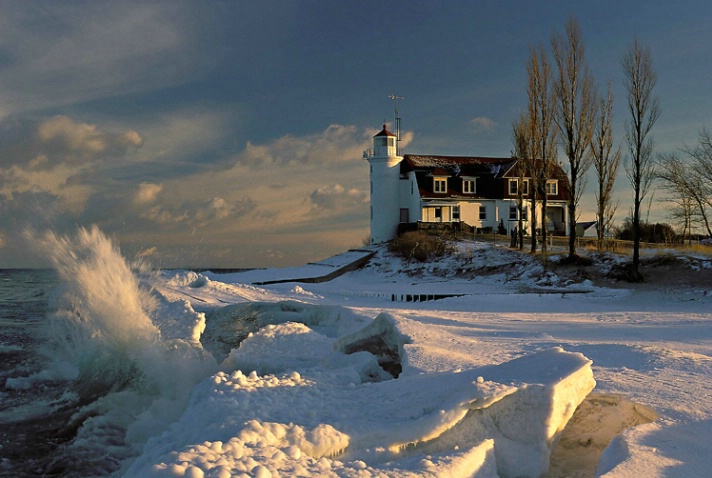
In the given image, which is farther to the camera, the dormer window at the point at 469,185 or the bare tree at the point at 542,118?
the dormer window at the point at 469,185

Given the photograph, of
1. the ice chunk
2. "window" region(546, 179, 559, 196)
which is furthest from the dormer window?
the ice chunk

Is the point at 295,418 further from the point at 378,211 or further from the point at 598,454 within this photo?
the point at 378,211

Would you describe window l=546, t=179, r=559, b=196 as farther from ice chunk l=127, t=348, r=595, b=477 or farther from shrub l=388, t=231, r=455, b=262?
ice chunk l=127, t=348, r=595, b=477

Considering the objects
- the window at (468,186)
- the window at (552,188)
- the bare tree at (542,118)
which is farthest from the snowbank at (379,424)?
the window at (552,188)

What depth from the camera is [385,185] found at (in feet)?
161

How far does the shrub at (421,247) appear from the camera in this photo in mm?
37344

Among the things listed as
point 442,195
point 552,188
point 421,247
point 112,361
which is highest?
point 552,188

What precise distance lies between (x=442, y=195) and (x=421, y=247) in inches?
406

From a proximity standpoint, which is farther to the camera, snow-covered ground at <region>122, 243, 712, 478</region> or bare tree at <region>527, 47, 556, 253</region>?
bare tree at <region>527, 47, 556, 253</region>

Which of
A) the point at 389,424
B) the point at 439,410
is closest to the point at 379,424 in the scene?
the point at 389,424

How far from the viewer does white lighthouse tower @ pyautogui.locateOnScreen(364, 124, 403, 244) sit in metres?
48.8

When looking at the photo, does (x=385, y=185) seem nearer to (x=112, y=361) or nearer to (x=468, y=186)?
(x=468, y=186)

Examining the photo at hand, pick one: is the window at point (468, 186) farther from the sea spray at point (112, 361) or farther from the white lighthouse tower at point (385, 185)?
the sea spray at point (112, 361)

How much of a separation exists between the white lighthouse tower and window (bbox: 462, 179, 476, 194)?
5.48 m
